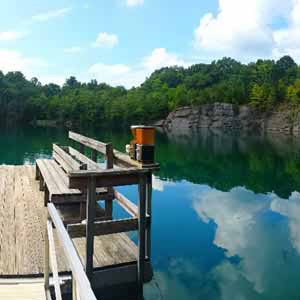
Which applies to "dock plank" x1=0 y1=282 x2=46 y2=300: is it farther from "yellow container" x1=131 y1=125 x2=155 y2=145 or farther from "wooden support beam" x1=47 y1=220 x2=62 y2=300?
"yellow container" x1=131 y1=125 x2=155 y2=145

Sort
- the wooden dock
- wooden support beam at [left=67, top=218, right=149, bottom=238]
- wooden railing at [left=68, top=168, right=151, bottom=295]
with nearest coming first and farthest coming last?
the wooden dock < wooden railing at [left=68, top=168, right=151, bottom=295] < wooden support beam at [left=67, top=218, right=149, bottom=238]

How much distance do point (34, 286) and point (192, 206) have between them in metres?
8.67

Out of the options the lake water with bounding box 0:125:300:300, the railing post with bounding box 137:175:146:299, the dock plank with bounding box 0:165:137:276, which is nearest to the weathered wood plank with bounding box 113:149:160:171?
the railing post with bounding box 137:175:146:299

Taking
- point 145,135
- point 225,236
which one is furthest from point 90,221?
point 225,236

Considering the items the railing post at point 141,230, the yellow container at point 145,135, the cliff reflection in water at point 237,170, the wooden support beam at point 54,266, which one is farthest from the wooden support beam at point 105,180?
the cliff reflection in water at point 237,170

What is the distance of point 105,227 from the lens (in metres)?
4.86

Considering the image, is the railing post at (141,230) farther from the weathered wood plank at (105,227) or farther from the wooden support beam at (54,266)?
the wooden support beam at (54,266)

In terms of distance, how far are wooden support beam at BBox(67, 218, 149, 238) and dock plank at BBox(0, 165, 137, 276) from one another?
0.47 meters

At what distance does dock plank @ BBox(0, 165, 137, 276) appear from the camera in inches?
192

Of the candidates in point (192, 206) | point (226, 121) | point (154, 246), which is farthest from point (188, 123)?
point (154, 246)

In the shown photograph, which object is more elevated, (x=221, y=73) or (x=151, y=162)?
(x=221, y=73)

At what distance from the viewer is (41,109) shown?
86188 mm

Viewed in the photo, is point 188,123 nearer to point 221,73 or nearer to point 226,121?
point 226,121

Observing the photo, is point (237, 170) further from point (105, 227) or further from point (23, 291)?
point (23, 291)
